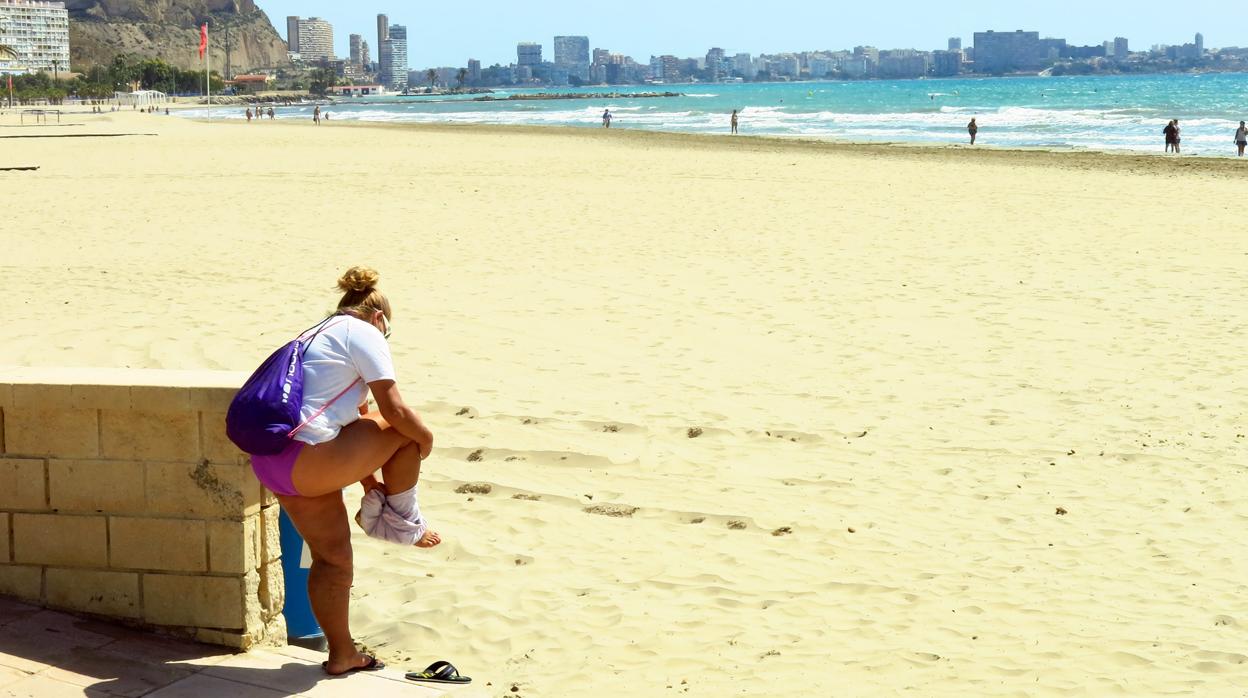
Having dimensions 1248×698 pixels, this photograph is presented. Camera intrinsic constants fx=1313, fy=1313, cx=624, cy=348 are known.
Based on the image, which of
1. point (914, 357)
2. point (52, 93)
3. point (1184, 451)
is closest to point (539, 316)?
point (914, 357)

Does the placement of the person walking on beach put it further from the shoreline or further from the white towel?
the shoreline

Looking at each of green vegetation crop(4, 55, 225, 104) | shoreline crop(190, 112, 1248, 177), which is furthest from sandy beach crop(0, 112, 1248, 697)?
green vegetation crop(4, 55, 225, 104)

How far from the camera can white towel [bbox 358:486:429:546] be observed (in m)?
4.05

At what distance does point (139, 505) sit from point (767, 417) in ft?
13.5

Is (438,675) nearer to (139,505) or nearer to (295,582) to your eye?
(295,582)

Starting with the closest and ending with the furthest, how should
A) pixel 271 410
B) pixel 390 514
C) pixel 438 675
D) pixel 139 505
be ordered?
pixel 271 410
pixel 390 514
pixel 438 675
pixel 139 505

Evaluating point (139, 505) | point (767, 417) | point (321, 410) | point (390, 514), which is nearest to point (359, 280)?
point (321, 410)

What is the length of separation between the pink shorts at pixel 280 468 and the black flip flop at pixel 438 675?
0.75 m

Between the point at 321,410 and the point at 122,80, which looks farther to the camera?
the point at 122,80

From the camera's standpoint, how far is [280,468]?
379 cm

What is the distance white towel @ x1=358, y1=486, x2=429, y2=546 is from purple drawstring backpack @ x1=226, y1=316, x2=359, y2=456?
412 mm

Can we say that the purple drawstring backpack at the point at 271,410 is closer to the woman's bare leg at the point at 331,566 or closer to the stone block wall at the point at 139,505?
the woman's bare leg at the point at 331,566

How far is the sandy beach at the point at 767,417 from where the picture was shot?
464cm

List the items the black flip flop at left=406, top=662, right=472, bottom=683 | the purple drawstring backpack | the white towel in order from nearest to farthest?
the purple drawstring backpack
the white towel
the black flip flop at left=406, top=662, right=472, bottom=683
